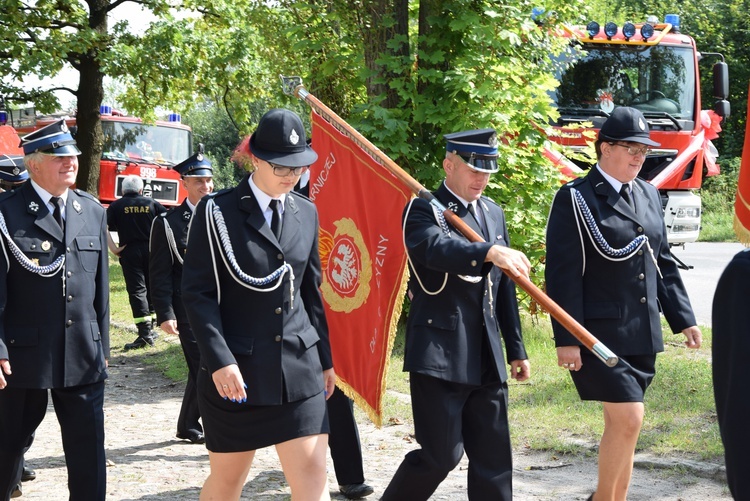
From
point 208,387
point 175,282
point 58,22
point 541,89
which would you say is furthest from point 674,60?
point 58,22

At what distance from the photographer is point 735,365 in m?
2.27

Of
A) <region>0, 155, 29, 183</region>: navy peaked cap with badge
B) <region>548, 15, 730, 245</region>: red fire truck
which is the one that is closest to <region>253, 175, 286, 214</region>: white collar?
<region>0, 155, 29, 183</region>: navy peaked cap with badge

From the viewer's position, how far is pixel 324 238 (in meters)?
6.14

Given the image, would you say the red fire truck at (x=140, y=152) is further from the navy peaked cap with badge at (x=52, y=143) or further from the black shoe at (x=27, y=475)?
the navy peaked cap with badge at (x=52, y=143)

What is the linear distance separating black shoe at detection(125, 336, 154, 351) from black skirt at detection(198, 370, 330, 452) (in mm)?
8552

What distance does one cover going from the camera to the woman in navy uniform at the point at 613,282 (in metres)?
5.08

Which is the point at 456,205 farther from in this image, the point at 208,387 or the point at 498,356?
the point at 208,387

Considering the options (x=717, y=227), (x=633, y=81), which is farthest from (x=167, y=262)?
(x=717, y=227)

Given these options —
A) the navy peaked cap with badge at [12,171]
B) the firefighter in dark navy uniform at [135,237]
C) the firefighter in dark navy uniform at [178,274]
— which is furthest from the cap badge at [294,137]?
the firefighter in dark navy uniform at [135,237]

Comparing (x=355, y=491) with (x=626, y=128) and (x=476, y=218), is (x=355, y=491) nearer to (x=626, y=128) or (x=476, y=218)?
(x=476, y=218)

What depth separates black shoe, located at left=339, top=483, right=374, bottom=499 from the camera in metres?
6.21

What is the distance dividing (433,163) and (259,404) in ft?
20.9

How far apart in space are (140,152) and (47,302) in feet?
66.5

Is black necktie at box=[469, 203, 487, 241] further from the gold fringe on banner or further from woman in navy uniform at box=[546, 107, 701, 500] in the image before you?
the gold fringe on banner
